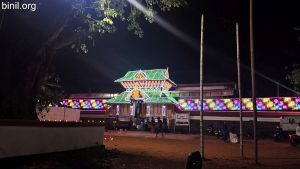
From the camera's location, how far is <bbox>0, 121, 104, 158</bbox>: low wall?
924cm

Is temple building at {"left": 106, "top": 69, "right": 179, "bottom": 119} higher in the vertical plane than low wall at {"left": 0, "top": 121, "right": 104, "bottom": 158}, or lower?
higher

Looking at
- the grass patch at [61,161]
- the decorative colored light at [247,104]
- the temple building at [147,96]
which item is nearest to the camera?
the grass patch at [61,161]

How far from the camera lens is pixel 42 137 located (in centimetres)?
1070

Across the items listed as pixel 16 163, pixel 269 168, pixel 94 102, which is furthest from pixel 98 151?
pixel 94 102

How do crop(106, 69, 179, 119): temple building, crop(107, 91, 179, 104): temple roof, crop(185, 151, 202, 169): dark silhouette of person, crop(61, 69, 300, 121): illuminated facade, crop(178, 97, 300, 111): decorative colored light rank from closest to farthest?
crop(185, 151, 202, 169): dark silhouette of person
crop(178, 97, 300, 111): decorative colored light
crop(61, 69, 300, 121): illuminated facade
crop(107, 91, 179, 104): temple roof
crop(106, 69, 179, 119): temple building

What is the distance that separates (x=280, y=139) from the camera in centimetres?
2848

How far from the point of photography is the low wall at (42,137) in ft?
30.3

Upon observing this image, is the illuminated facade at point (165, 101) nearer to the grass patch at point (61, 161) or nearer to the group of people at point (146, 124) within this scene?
the group of people at point (146, 124)

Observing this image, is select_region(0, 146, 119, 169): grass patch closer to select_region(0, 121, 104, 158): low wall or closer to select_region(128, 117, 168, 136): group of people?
select_region(0, 121, 104, 158): low wall

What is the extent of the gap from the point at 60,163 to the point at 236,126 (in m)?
24.4

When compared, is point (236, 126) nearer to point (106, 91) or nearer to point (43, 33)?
point (106, 91)

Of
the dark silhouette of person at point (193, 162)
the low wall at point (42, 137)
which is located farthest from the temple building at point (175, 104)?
the dark silhouette of person at point (193, 162)

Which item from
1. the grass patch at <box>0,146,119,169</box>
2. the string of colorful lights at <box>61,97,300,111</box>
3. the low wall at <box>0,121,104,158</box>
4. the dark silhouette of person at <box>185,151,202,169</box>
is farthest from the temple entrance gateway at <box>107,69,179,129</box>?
the dark silhouette of person at <box>185,151,202,169</box>

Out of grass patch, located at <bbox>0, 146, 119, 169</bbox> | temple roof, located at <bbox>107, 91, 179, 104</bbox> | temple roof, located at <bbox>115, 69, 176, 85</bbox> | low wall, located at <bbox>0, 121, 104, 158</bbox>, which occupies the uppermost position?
temple roof, located at <bbox>115, 69, 176, 85</bbox>
